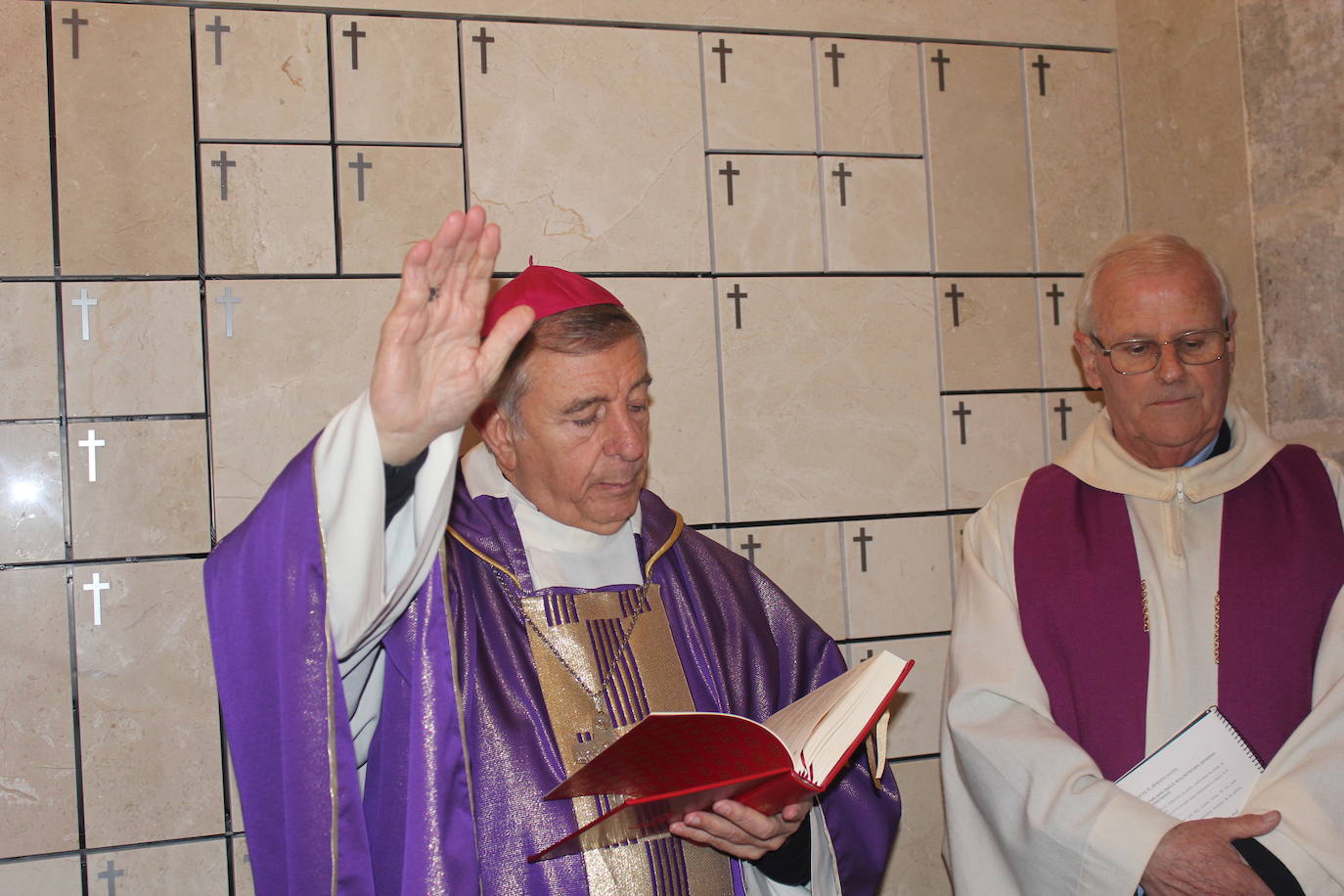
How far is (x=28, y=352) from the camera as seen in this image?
3.04m

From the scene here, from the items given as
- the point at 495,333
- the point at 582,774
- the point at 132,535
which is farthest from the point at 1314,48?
the point at 132,535

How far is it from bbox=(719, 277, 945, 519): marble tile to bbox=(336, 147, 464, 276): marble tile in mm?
883

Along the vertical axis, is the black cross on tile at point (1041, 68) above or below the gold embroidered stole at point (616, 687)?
above

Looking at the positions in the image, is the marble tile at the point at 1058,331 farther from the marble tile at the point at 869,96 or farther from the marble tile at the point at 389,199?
the marble tile at the point at 389,199

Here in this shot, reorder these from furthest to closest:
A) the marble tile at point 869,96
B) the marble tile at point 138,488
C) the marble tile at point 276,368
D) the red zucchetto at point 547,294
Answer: the marble tile at point 869,96, the marble tile at point 276,368, the marble tile at point 138,488, the red zucchetto at point 547,294

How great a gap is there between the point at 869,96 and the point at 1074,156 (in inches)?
30.5

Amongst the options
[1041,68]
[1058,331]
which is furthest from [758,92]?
[1058,331]

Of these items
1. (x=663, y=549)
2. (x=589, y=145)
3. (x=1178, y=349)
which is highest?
(x=589, y=145)

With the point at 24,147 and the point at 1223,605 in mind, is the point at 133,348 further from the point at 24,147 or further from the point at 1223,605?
the point at 1223,605

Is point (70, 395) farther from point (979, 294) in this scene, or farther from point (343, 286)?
point (979, 294)

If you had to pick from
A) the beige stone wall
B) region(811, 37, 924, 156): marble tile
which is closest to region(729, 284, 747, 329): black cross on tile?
region(811, 37, 924, 156): marble tile

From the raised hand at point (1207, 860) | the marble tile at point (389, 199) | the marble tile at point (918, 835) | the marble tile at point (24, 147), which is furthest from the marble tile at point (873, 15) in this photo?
the raised hand at point (1207, 860)

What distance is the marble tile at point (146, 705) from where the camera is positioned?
3.02 m

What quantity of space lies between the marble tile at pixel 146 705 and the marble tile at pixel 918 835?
199cm
